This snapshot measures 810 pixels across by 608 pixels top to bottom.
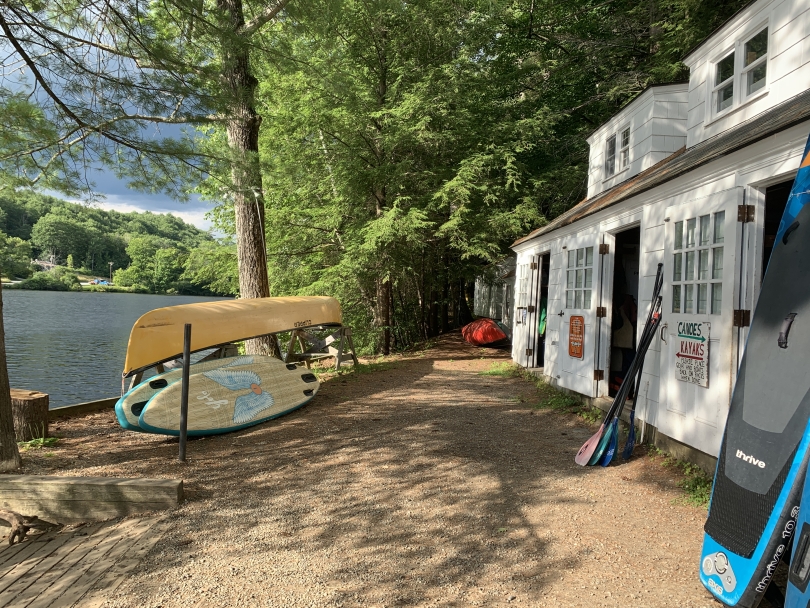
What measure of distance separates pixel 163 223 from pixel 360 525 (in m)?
74.1

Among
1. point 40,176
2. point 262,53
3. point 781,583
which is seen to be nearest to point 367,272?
point 262,53

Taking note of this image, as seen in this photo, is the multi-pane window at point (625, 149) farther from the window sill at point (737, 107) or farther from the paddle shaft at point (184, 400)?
the paddle shaft at point (184, 400)

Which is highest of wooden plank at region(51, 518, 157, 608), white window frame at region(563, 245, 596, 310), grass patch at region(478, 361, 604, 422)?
Result: white window frame at region(563, 245, 596, 310)

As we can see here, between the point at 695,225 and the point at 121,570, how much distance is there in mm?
5265

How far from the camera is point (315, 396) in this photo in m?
8.35

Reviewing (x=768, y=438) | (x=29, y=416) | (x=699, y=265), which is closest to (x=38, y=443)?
(x=29, y=416)

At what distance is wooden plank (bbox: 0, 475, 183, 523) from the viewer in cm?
418

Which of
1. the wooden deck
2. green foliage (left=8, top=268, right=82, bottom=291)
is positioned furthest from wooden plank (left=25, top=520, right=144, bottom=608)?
A: green foliage (left=8, top=268, right=82, bottom=291)

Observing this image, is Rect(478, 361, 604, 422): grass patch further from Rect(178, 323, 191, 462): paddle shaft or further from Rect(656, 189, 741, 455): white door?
Rect(178, 323, 191, 462): paddle shaft

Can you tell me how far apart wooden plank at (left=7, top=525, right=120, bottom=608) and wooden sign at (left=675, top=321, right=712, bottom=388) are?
192 inches

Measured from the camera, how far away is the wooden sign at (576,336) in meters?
7.61

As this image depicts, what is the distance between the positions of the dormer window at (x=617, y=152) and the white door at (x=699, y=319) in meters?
4.36

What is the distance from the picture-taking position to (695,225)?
496cm

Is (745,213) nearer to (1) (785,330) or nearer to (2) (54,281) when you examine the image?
(1) (785,330)
